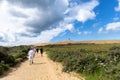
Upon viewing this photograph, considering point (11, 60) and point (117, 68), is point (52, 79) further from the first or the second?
point (11, 60)

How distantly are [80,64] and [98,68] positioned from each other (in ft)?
6.65

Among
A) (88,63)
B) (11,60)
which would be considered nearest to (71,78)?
(88,63)

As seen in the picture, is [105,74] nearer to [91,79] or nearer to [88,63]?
[91,79]

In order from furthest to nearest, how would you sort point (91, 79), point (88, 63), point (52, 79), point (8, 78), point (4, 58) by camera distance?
point (4, 58)
point (88, 63)
point (8, 78)
point (52, 79)
point (91, 79)

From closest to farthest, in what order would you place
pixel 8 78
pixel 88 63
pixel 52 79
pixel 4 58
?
pixel 52 79, pixel 8 78, pixel 88 63, pixel 4 58

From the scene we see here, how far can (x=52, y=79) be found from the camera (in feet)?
48.4

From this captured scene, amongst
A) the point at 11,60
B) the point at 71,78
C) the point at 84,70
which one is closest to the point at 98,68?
the point at 84,70

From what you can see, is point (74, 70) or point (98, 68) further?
point (74, 70)

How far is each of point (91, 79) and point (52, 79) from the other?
2689mm

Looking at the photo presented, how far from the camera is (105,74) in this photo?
13.9 m

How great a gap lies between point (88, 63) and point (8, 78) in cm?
606

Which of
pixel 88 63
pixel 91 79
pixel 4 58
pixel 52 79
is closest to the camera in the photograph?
pixel 91 79

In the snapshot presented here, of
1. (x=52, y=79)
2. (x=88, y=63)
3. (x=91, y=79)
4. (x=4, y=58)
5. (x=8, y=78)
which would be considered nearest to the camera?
(x=91, y=79)

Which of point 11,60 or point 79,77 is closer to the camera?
point 79,77
